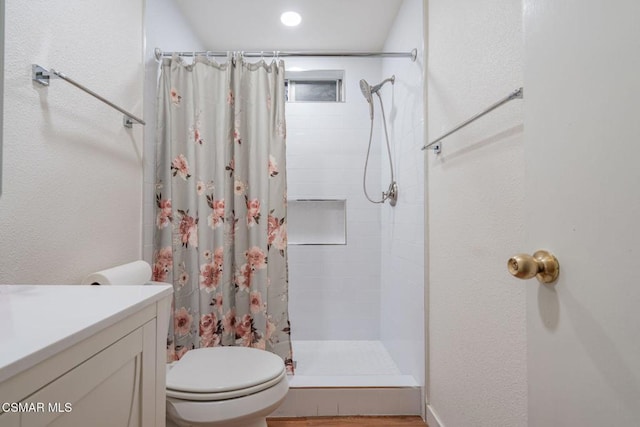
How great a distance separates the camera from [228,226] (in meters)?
1.63

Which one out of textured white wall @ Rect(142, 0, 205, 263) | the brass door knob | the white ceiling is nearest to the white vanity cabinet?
the brass door knob

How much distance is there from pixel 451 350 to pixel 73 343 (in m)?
1.24

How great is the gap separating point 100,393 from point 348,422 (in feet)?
4.33

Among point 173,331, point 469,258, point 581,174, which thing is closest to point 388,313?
point 469,258

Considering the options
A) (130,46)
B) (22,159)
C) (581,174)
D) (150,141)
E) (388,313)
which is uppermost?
(130,46)

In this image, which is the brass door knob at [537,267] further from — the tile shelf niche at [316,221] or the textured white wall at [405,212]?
the tile shelf niche at [316,221]

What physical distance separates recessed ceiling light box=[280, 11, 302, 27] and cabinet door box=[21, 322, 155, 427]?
200cm

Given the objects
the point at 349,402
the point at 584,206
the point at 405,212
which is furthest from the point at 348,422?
the point at 584,206

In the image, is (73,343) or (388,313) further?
(388,313)

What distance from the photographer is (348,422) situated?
1.51 m

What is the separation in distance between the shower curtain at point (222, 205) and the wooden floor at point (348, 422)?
26 cm

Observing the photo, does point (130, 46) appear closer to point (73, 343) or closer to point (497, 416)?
point (73, 343)

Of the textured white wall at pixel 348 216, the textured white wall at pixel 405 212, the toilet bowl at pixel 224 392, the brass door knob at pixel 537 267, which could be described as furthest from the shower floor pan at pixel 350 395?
the brass door knob at pixel 537 267

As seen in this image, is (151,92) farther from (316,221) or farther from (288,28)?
(316,221)
